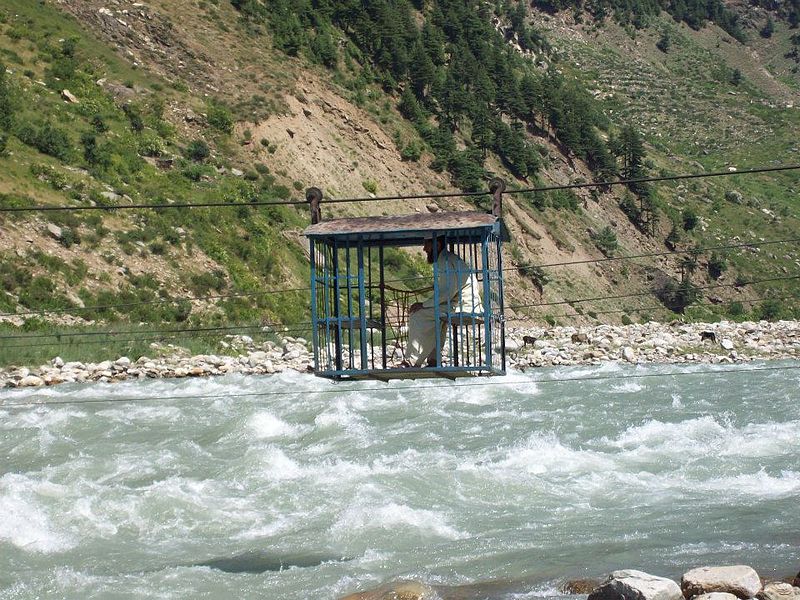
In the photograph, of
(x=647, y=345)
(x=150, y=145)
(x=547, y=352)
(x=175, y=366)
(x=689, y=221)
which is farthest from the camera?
(x=689, y=221)

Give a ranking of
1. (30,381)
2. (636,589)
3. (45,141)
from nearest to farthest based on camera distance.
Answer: (636,589), (30,381), (45,141)

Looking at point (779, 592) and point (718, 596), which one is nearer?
point (718, 596)

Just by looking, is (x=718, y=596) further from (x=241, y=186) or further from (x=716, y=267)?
(x=716, y=267)

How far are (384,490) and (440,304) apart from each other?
5784 millimetres

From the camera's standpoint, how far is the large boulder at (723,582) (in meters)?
10.8

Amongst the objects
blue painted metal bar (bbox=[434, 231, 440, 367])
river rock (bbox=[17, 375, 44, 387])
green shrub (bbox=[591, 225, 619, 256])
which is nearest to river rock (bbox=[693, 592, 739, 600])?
blue painted metal bar (bbox=[434, 231, 440, 367])

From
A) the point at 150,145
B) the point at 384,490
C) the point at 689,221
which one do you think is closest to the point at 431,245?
the point at 384,490

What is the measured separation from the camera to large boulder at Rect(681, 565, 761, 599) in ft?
35.4

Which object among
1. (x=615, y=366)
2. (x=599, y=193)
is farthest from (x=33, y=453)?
(x=599, y=193)

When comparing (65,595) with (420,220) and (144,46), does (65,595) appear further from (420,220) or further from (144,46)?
(144,46)

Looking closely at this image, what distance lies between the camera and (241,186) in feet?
153

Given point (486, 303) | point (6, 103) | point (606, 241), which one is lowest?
point (606, 241)

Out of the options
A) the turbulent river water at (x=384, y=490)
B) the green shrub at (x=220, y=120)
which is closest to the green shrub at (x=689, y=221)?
the green shrub at (x=220, y=120)

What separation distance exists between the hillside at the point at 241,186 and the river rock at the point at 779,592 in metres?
14.5
